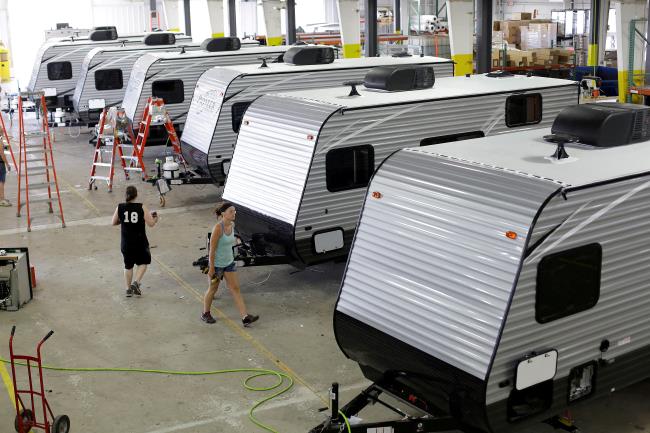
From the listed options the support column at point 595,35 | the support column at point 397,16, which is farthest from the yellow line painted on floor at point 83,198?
the support column at point 397,16

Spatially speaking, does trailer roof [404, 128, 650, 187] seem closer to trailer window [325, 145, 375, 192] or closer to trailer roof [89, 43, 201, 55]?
trailer window [325, 145, 375, 192]

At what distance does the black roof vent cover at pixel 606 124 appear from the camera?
7.56 metres

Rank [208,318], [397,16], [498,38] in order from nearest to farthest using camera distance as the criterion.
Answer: [208,318] → [498,38] → [397,16]

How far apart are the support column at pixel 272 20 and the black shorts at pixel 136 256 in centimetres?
1875

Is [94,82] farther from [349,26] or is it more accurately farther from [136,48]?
[349,26]

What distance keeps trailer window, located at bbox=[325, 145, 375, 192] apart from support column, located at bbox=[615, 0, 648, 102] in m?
11.1

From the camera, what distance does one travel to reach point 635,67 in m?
19.9

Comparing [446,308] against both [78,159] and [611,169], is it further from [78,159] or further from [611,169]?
[78,159]

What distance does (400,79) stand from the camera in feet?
38.1

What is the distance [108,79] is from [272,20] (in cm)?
797

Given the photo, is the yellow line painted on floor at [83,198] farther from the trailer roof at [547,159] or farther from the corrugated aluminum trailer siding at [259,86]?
the trailer roof at [547,159]

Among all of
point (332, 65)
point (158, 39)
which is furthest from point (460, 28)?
point (158, 39)

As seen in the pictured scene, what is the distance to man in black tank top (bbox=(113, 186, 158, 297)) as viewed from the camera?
10.5 metres

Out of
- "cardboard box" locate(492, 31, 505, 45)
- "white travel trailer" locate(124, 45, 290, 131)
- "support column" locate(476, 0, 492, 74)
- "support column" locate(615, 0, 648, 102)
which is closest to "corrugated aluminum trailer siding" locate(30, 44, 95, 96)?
"white travel trailer" locate(124, 45, 290, 131)
